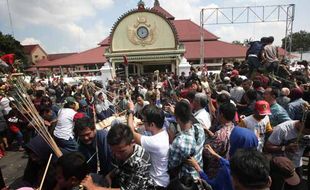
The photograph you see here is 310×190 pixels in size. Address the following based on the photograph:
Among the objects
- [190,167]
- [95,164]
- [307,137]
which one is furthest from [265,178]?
[95,164]

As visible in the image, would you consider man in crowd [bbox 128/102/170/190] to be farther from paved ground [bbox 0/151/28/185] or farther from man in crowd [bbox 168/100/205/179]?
paved ground [bbox 0/151/28/185]

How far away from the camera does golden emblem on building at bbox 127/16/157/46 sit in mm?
26250

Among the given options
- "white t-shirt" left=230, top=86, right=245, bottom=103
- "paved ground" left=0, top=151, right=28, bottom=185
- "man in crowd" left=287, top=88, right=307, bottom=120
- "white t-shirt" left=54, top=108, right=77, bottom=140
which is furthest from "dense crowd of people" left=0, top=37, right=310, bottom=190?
"paved ground" left=0, top=151, right=28, bottom=185

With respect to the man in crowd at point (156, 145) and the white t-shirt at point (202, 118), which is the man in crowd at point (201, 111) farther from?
the man in crowd at point (156, 145)

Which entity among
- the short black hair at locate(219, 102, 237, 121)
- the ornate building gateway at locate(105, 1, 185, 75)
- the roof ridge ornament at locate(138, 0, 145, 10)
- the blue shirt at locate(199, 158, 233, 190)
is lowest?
the blue shirt at locate(199, 158, 233, 190)

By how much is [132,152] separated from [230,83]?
5.84m

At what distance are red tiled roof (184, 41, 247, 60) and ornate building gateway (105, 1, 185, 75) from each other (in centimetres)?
381

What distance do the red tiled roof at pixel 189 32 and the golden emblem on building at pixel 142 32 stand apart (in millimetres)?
6908

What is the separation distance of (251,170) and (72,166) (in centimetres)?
139

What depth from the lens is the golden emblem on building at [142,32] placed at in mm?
26250

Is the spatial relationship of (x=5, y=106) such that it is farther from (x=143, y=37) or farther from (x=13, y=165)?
(x=143, y=37)

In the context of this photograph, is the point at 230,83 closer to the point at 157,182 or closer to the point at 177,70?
the point at 157,182

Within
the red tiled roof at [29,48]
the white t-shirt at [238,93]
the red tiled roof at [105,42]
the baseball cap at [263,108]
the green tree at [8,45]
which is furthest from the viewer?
the red tiled roof at [29,48]

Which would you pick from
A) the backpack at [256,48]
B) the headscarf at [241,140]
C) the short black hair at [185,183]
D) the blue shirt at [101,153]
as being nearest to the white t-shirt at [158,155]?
the short black hair at [185,183]
